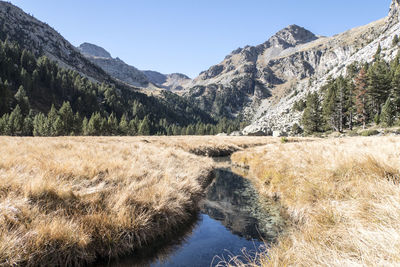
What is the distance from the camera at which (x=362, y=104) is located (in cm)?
4972

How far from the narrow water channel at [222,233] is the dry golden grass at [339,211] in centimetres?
70

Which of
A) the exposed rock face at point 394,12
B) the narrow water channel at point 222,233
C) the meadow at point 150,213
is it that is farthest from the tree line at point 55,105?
the exposed rock face at point 394,12

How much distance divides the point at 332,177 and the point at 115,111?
13511 centimetres

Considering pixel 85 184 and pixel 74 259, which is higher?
pixel 85 184

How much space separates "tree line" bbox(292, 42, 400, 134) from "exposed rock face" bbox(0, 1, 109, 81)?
171 m

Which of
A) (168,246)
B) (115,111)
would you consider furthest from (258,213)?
(115,111)

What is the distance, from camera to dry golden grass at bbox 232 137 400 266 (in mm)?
2574

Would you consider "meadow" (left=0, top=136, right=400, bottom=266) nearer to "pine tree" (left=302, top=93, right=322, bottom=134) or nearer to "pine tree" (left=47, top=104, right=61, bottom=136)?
"pine tree" (left=302, top=93, right=322, bottom=134)

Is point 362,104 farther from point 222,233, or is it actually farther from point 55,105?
point 55,105

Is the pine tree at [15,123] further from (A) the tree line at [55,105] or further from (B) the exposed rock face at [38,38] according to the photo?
(B) the exposed rock face at [38,38]

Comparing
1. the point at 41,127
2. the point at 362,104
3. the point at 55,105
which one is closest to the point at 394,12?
the point at 362,104

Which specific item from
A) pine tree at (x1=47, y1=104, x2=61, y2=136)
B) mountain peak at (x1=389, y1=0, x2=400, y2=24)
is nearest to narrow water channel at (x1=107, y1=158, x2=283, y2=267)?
pine tree at (x1=47, y1=104, x2=61, y2=136)

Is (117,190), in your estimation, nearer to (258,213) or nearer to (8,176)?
(8,176)

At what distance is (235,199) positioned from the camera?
9.46m
